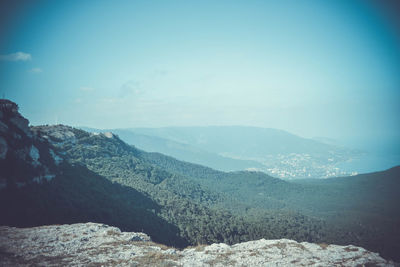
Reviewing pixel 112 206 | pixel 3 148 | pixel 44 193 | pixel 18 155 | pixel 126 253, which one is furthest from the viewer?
pixel 112 206

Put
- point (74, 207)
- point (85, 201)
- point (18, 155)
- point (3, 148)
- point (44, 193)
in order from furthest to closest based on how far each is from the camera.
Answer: point (85, 201)
point (18, 155)
point (74, 207)
point (44, 193)
point (3, 148)

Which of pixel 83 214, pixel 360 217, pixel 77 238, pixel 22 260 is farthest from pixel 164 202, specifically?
pixel 360 217

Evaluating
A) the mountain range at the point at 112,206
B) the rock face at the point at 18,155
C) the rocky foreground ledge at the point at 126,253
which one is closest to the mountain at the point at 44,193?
the rock face at the point at 18,155

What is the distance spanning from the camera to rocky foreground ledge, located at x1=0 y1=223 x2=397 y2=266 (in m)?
26.3

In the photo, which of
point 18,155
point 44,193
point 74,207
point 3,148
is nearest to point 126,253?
point 74,207

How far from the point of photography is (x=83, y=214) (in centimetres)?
6212

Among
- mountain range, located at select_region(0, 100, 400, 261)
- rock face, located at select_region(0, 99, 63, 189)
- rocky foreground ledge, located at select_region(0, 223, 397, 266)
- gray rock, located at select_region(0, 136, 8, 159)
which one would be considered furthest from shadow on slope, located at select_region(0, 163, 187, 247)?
rocky foreground ledge, located at select_region(0, 223, 397, 266)

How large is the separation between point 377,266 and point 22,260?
4557 centimetres

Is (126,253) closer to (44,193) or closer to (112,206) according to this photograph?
(44,193)

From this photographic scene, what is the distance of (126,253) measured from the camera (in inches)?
1166

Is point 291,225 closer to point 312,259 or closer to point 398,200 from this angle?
point 312,259

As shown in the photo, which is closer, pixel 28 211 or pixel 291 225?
pixel 28 211

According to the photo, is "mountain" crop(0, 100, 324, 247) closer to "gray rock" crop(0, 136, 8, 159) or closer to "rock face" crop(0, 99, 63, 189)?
"rock face" crop(0, 99, 63, 189)

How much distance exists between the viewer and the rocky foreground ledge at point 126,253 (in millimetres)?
26344
